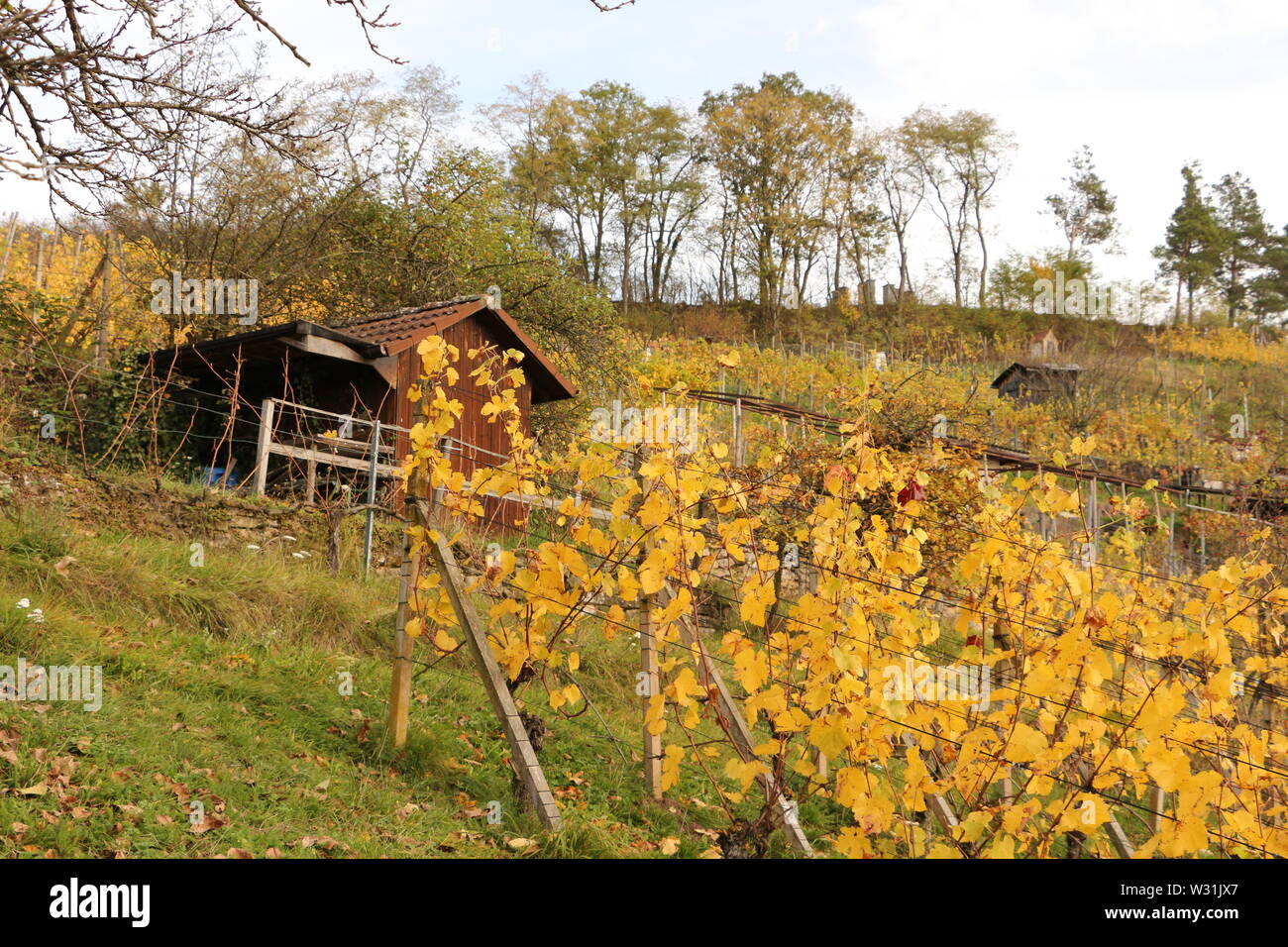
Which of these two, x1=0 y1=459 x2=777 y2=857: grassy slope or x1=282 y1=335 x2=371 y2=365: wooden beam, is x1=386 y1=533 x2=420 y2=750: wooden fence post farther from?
x1=282 y1=335 x2=371 y2=365: wooden beam

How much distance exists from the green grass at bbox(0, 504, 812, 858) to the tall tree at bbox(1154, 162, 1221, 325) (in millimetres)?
50254

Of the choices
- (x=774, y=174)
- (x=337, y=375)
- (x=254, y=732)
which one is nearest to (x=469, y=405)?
(x=337, y=375)

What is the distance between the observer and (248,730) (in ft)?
18.2

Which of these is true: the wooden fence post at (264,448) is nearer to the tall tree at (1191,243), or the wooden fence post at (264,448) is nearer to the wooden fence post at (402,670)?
the wooden fence post at (402,670)

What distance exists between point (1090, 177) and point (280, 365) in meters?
42.2

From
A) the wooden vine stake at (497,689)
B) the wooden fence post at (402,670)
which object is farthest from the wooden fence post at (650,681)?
the wooden fence post at (402,670)

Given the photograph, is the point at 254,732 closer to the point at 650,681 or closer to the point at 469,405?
the point at 650,681

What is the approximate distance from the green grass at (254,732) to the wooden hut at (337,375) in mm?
3491

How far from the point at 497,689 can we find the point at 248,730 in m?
1.62

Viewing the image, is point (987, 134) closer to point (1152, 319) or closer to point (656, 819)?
point (1152, 319)

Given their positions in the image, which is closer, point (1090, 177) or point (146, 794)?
point (146, 794)

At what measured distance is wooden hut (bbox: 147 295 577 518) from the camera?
12.0 metres

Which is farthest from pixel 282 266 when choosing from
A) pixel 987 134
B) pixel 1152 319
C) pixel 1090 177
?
pixel 1152 319
